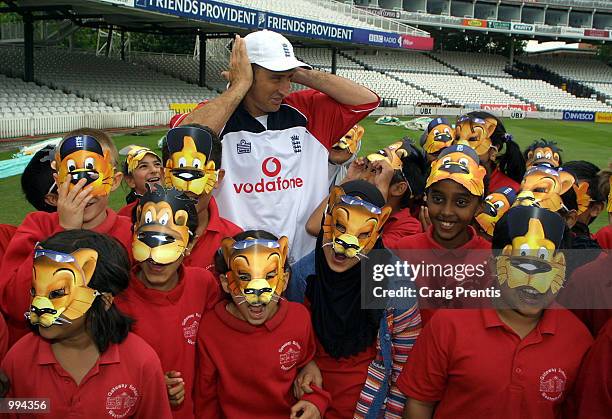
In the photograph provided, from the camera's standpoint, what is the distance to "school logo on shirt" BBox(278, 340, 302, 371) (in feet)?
8.95

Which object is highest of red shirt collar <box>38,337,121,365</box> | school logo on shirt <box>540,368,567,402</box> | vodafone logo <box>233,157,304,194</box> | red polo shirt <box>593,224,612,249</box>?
vodafone logo <box>233,157,304,194</box>

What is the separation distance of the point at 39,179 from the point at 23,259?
96cm

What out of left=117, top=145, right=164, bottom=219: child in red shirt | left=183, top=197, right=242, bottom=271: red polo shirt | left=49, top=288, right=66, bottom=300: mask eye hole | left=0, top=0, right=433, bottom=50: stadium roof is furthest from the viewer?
left=0, top=0, right=433, bottom=50: stadium roof

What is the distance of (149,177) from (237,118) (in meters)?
1.57

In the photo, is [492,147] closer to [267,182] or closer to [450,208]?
[450,208]

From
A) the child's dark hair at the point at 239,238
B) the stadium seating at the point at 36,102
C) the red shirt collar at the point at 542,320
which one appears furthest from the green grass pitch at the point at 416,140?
the red shirt collar at the point at 542,320

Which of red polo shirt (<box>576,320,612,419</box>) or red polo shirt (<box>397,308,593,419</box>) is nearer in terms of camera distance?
red polo shirt (<box>576,320,612,419</box>)

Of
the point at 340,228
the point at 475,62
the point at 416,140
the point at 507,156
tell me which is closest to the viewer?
the point at 340,228

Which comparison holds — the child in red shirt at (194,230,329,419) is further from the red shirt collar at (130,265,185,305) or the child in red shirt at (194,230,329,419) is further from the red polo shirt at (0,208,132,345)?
the red polo shirt at (0,208,132,345)

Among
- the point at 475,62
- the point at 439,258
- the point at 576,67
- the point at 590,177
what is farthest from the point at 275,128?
the point at 576,67

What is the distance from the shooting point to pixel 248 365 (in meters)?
2.68

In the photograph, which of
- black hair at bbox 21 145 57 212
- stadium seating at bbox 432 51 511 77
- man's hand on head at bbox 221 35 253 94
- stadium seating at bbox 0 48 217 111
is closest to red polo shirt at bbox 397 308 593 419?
man's hand on head at bbox 221 35 253 94

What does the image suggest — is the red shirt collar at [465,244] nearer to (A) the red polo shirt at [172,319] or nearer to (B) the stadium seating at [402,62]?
(A) the red polo shirt at [172,319]

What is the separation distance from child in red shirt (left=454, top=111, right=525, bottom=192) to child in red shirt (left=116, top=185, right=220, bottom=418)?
319 centimetres
